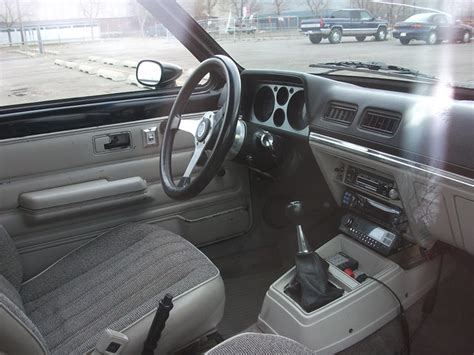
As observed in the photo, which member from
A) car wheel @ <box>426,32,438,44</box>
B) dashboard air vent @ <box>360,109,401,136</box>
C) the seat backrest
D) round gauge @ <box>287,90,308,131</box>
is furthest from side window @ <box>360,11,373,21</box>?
the seat backrest

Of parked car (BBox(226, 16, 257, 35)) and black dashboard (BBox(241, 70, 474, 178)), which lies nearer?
black dashboard (BBox(241, 70, 474, 178))

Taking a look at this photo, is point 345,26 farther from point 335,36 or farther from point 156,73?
point 156,73

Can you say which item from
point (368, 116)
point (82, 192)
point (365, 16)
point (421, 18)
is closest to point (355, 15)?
point (365, 16)

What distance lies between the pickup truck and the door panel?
66cm

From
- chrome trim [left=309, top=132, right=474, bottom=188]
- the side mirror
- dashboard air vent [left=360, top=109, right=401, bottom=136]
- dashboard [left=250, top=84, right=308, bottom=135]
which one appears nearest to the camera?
chrome trim [left=309, top=132, right=474, bottom=188]

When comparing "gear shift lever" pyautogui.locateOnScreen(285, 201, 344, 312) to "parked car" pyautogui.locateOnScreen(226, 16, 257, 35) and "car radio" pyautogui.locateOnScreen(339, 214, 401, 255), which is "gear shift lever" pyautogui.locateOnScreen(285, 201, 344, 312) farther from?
"parked car" pyautogui.locateOnScreen(226, 16, 257, 35)

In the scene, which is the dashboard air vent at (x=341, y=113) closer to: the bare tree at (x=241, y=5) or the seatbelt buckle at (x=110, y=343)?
the bare tree at (x=241, y=5)

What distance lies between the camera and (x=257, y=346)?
1184mm

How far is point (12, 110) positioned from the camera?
2047 millimetres

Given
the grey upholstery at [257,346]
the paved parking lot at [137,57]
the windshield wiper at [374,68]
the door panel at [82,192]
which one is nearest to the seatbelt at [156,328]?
the grey upholstery at [257,346]

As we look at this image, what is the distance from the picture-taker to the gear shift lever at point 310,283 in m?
1.67

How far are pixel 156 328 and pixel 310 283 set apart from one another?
551 millimetres

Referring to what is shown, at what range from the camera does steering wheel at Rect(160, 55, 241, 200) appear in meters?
1.57

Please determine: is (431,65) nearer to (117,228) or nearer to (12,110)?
(117,228)
